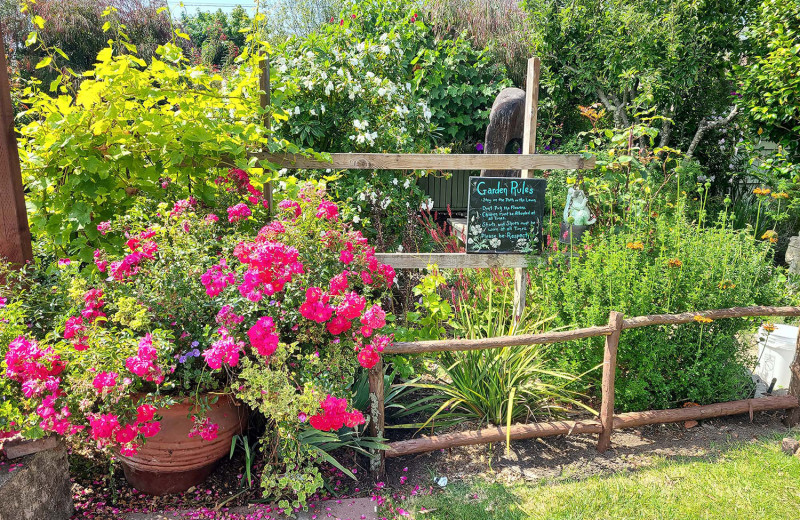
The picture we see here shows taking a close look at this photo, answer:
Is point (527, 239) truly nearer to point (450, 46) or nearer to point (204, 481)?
point (204, 481)

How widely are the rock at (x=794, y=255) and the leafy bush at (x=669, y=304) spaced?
251 cm

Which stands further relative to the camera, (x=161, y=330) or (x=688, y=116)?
(x=688, y=116)

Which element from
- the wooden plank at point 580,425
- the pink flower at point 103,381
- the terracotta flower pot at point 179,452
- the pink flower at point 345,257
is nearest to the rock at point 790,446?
the wooden plank at point 580,425

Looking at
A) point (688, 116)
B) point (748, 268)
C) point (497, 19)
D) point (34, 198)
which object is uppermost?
point (497, 19)

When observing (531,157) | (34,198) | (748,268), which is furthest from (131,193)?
(748,268)

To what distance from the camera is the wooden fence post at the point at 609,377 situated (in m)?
2.80

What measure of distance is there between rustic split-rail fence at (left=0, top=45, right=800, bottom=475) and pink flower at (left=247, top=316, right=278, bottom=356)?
0.65m

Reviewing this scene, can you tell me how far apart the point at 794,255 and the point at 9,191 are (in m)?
6.32

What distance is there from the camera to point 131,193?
2.98 m

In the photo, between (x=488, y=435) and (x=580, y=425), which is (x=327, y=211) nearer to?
(x=488, y=435)

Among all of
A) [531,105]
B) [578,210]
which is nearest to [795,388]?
[578,210]

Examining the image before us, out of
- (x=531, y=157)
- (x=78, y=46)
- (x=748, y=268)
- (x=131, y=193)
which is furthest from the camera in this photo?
(x=78, y=46)

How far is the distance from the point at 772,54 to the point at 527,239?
315 cm

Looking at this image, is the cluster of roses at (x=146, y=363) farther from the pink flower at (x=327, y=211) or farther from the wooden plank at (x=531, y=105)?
the wooden plank at (x=531, y=105)
